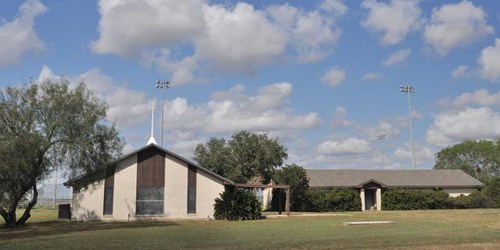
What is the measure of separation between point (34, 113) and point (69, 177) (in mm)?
5205

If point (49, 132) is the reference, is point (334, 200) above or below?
below

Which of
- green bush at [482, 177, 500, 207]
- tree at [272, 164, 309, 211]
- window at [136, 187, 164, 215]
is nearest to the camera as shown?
window at [136, 187, 164, 215]

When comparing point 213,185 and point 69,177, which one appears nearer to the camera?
point 69,177

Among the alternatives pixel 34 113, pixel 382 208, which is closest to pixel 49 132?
pixel 34 113

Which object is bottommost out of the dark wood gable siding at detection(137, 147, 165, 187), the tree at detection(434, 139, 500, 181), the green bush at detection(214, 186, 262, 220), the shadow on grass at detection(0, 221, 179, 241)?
the shadow on grass at detection(0, 221, 179, 241)

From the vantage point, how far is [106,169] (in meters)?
36.2

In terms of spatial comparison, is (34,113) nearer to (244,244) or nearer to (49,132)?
(49,132)

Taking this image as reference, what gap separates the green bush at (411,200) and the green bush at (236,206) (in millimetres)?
22921

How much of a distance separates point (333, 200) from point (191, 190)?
20.1 m

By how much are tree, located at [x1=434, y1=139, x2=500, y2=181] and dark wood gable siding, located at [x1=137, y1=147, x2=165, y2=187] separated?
7486 centimetres

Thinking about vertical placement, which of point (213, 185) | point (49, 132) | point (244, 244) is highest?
point (49, 132)

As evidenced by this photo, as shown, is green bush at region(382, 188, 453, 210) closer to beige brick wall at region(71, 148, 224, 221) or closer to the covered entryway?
the covered entryway

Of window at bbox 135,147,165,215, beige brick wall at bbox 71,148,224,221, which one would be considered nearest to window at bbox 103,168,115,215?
beige brick wall at bbox 71,148,224,221

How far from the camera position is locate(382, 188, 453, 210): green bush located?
5581 cm
